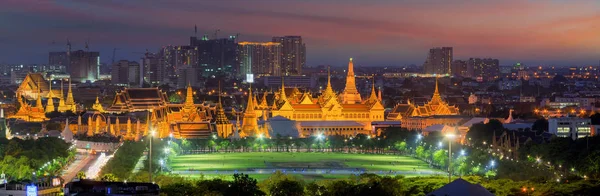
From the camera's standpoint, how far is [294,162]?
70.1 meters

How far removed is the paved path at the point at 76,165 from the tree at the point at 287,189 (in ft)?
41.8

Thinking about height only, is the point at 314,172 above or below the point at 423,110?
below

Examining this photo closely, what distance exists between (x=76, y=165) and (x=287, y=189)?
2349cm

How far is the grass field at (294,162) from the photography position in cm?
6456

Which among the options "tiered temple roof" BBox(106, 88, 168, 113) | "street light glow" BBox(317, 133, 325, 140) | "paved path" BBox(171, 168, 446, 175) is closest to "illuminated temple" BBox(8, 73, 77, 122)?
"tiered temple roof" BBox(106, 88, 168, 113)

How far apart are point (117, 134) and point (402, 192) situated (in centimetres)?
4555

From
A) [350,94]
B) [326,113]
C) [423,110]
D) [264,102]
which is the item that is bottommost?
[326,113]

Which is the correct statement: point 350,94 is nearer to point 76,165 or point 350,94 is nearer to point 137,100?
point 137,100

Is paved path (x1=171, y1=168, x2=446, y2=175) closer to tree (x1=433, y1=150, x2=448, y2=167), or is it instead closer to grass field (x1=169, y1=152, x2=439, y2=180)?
grass field (x1=169, y1=152, x2=439, y2=180)

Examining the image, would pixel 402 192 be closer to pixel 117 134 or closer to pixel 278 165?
pixel 278 165

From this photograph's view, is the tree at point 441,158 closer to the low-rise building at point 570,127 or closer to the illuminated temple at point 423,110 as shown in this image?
the low-rise building at point 570,127

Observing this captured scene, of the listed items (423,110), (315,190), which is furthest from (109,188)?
(423,110)

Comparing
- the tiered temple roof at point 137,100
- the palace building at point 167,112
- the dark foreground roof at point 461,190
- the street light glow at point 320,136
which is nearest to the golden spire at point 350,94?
the palace building at point 167,112

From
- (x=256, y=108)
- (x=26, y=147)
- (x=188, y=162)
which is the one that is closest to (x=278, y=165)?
(x=188, y=162)
